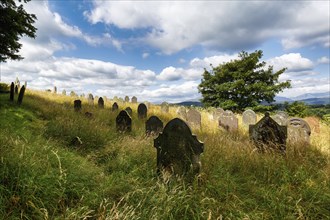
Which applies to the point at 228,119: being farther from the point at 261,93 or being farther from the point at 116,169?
the point at 261,93

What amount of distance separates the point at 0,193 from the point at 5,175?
0.33m

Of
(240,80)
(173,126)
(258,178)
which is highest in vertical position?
(240,80)

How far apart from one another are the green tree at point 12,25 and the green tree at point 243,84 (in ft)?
65.3

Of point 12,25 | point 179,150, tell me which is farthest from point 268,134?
point 12,25

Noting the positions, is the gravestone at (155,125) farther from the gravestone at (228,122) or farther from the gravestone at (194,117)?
the gravestone at (228,122)

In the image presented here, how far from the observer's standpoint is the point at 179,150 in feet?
15.9

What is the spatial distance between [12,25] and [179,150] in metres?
10.7

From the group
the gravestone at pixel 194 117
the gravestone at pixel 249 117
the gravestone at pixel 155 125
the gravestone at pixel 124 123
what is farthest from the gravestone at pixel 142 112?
the gravestone at pixel 249 117

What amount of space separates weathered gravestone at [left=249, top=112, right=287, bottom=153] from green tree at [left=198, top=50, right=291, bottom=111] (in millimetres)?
20914

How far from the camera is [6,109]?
33.8 ft

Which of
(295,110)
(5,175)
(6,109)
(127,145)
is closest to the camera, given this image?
(5,175)

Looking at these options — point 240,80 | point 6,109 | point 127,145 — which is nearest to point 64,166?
point 127,145

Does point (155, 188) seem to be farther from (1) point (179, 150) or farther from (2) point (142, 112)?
(2) point (142, 112)

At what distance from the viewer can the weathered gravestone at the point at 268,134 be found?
19.4 feet
